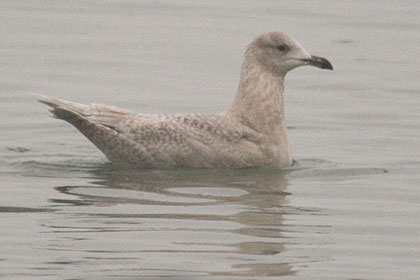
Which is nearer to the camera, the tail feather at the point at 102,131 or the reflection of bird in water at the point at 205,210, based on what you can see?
the reflection of bird in water at the point at 205,210

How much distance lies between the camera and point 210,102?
18.4m

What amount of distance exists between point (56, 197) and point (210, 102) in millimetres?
5453

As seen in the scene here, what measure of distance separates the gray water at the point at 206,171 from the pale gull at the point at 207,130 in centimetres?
17

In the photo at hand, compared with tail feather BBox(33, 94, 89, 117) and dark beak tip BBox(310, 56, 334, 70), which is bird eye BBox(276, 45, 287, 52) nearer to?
dark beak tip BBox(310, 56, 334, 70)

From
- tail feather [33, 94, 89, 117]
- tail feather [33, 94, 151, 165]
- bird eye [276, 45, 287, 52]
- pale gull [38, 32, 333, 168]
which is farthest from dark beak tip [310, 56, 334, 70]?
tail feather [33, 94, 89, 117]

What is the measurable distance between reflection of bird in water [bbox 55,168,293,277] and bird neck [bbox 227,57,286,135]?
546 mm

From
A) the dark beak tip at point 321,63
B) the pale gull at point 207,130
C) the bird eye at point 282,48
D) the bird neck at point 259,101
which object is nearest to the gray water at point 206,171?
the pale gull at point 207,130

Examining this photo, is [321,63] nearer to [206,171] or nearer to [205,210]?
[206,171]

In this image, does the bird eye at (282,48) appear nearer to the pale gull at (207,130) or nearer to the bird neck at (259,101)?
the pale gull at (207,130)

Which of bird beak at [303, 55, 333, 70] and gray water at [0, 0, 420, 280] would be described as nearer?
gray water at [0, 0, 420, 280]

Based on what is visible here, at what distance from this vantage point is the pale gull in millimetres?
14617

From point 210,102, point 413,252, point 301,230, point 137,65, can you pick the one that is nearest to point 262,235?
point 301,230

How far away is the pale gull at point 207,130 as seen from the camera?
48.0 ft

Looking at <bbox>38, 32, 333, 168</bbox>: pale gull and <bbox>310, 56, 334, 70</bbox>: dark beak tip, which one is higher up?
<bbox>310, 56, 334, 70</bbox>: dark beak tip
